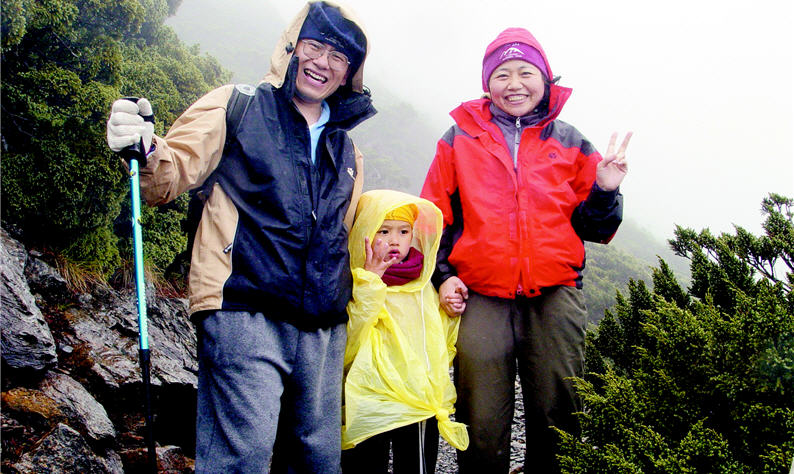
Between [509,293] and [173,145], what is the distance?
209cm

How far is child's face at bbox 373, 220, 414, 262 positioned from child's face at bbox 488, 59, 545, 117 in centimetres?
111

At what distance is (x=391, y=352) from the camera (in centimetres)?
286

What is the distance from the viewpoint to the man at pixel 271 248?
2.20 metres

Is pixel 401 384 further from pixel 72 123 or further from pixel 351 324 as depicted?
pixel 72 123

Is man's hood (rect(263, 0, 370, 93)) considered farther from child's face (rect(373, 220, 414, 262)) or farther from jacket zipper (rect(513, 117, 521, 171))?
jacket zipper (rect(513, 117, 521, 171))

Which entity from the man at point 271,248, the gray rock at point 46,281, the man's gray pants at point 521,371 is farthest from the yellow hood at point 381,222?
the gray rock at point 46,281

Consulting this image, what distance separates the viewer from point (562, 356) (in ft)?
9.66

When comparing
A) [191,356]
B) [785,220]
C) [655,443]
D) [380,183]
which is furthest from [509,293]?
[380,183]

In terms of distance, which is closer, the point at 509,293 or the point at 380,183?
the point at 509,293

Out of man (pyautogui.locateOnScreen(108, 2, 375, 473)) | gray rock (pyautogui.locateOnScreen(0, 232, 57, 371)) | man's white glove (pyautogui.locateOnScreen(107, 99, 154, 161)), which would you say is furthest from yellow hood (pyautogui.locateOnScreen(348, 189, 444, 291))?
gray rock (pyautogui.locateOnScreen(0, 232, 57, 371))

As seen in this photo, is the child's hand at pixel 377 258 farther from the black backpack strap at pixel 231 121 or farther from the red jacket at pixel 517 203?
the black backpack strap at pixel 231 121

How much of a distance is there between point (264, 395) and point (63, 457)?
221cm

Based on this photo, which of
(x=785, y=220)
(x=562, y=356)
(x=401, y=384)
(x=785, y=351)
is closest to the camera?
(x=785, y=351)

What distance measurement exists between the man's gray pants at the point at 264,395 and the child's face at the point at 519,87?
1939mm
